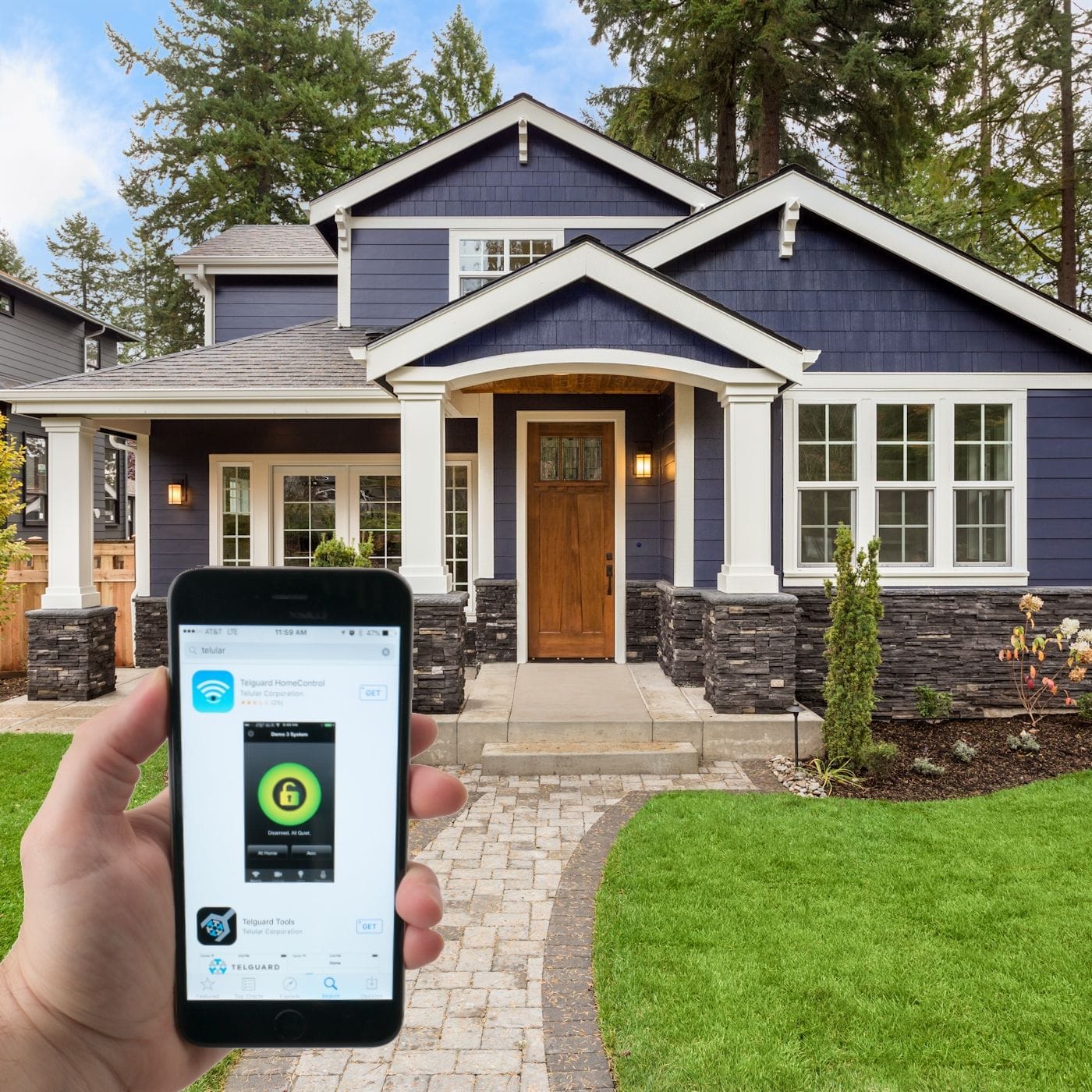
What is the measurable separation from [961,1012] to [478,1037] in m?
1.71

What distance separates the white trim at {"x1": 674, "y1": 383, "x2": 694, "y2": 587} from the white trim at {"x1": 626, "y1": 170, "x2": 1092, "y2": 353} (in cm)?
131

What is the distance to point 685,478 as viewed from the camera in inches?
274

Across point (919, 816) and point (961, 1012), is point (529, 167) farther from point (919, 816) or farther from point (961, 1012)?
point (961, 1012)

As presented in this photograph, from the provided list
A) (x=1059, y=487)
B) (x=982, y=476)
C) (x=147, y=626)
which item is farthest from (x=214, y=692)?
(x=147, y=626)

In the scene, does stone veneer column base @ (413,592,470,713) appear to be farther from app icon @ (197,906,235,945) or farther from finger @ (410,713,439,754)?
app icon @ (197,906,235,945)

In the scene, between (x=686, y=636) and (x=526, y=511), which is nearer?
(x=686, y=636)

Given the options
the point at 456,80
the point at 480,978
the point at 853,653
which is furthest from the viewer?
the point at 456,80

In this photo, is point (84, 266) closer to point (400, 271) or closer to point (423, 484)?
point (400, 271)

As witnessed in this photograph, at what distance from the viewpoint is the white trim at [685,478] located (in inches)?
273

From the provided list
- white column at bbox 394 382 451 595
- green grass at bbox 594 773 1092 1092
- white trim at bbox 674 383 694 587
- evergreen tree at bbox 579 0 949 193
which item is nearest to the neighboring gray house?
white column at bbox 394 382 451 595

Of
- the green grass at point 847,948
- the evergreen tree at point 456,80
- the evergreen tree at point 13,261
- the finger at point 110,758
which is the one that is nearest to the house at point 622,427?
the green grass at point 847,948

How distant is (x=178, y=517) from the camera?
28.5 feet

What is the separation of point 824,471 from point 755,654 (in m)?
2.12

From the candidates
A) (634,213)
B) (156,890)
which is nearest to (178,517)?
(634,213)
